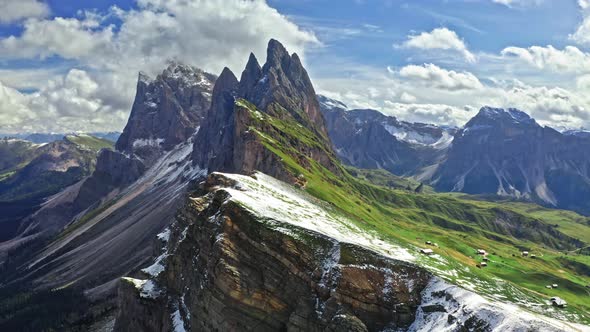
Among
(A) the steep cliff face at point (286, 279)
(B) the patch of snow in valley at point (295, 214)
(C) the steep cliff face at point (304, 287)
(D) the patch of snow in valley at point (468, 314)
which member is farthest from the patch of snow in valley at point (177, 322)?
(D) the patch of snow in valley at point (468, 314)

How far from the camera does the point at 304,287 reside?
69.2 meters

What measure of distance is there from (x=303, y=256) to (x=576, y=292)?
10744 centimetres

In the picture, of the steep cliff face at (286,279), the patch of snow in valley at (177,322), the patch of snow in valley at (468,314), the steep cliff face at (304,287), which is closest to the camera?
the patch of snow in valley at (468,314)

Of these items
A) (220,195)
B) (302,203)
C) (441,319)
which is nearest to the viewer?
(441,319)

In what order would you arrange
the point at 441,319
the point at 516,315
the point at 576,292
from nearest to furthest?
the point at 516,315 < the point at 441,319 < the point at 576,292

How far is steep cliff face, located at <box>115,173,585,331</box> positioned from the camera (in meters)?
61.6

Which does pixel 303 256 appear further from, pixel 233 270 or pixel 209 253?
pixel 209 253

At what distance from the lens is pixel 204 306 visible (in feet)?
243

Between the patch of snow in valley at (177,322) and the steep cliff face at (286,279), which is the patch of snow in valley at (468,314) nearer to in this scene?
the steep cliff face at (286,279)

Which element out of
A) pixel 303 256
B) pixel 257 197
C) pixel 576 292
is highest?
pixel 257 197

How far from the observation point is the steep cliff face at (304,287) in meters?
61.6

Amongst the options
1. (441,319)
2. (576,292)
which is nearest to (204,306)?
(441,319)

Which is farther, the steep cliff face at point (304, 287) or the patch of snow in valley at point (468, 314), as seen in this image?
the steep cliff face at point (304, 287)

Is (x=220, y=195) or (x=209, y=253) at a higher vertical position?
(x=220, y=195)
